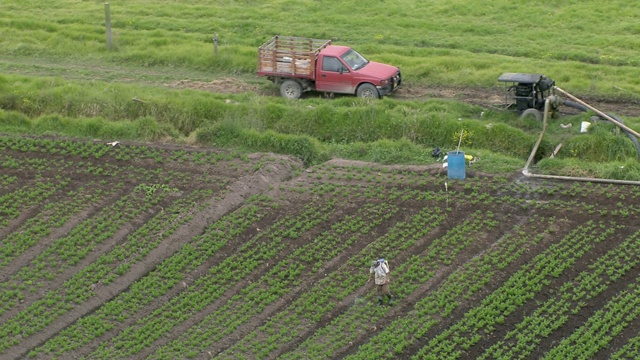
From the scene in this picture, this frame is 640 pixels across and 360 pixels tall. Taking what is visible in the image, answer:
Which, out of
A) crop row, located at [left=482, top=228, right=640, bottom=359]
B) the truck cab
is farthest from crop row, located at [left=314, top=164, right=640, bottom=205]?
the truck cab

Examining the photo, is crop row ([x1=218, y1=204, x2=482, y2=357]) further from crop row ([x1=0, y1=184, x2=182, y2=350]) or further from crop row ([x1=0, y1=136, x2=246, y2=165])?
crop row ([x1=0, y1=136, x2=246, y2=165])

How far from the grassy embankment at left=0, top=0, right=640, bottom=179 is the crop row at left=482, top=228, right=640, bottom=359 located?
362cm

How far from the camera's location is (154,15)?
4134cm

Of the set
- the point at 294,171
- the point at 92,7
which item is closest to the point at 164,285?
the point at 294,171

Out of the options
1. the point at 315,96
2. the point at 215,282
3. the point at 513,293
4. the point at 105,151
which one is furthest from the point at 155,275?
the point at 315,96

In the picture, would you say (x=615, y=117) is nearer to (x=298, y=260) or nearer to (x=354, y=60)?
(x=354, y=60)

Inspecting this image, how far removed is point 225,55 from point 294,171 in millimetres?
10091

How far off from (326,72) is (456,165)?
7.51 m

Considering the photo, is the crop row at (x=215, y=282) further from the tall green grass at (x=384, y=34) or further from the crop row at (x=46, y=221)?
the tall green grass at (x=384, y=34)

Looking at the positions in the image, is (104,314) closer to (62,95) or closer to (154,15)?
(62,95)

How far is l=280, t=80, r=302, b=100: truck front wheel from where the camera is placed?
32281 millimetres

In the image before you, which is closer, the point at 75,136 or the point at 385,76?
the point at 75,136

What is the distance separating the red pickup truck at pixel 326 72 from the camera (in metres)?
31.5

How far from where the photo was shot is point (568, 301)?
69.4ft
